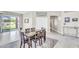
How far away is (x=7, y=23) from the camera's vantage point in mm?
2344

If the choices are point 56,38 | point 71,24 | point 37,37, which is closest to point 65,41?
point 56,38

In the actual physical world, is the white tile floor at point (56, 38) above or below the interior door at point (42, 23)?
below

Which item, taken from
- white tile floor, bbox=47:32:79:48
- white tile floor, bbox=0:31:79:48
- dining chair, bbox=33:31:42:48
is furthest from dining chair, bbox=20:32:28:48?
white tile floor, bbox=47:32:79:48

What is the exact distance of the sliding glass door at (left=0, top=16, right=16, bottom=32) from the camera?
234 cm

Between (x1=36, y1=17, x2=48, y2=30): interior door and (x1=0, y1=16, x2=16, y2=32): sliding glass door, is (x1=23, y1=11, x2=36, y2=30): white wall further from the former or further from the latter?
(x1=0, y1=16, x2=16, y2=32): sliding glass door

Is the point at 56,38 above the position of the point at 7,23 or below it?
below

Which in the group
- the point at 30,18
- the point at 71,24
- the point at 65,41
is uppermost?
the point at 30,18

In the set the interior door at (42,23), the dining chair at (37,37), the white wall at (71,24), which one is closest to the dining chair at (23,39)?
the dining chair at (37,37)

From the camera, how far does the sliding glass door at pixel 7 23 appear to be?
2.34m

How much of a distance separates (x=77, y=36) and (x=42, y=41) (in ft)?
2.40

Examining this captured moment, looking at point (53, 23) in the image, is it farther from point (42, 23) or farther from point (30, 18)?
point (30, 18)

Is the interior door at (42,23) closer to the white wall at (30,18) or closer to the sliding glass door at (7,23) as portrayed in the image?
the white wall at (30,18)
